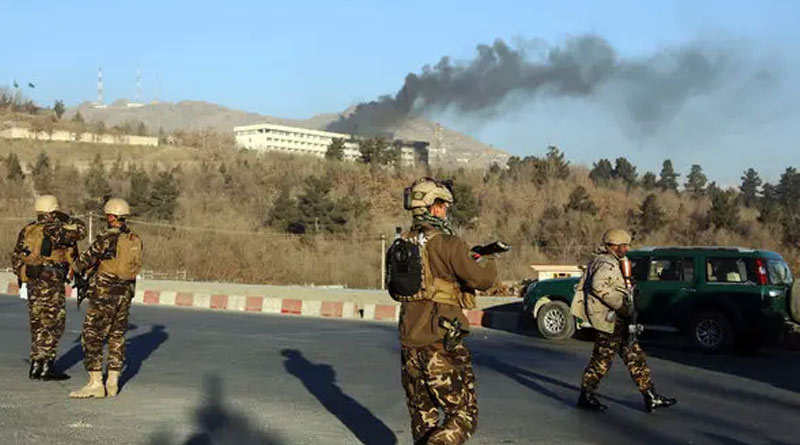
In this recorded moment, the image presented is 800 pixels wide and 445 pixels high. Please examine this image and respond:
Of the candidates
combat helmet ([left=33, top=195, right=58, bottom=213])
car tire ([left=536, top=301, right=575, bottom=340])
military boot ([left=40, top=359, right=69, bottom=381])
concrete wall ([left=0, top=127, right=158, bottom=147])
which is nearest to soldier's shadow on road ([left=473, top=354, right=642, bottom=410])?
car tire ([left=536, top=301, right=575, bottom=340])

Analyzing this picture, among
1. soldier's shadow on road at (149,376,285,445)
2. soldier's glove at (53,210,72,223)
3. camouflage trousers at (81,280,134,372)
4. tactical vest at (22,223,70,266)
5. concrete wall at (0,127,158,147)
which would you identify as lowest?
soldier's shadow on road at (149,376,285,445)

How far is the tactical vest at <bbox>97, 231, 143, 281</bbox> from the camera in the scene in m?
9.04

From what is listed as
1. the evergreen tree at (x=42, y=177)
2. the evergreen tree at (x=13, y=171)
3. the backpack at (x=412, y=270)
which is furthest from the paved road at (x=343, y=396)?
the evergreen tree at (x=13, y=171)

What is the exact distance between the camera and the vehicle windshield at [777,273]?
14.6 meters

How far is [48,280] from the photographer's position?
9.92m

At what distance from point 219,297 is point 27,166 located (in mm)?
54676

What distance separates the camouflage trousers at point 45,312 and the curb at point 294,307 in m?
10.5

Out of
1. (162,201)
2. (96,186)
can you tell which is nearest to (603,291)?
(162,201)

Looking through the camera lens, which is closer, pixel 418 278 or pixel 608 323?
pixel 418 278

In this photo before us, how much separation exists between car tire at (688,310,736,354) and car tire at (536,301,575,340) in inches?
83.6

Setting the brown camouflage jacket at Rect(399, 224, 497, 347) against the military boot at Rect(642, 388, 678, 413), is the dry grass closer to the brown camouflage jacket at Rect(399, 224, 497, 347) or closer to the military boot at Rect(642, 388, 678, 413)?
the military boot at Rect(642, 388, 678, 413)

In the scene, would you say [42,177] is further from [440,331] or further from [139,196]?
[440,331]

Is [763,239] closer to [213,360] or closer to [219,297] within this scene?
[219,297]

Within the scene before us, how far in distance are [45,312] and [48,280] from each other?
349 mm
